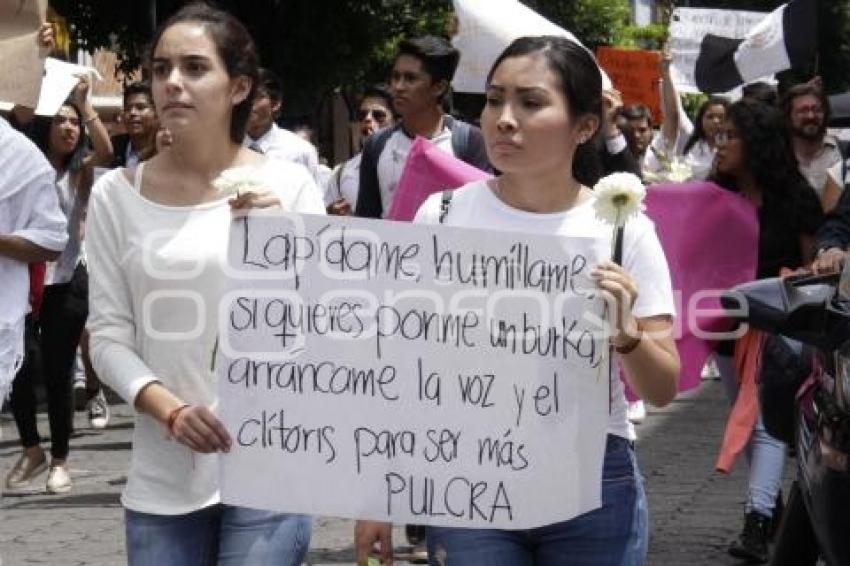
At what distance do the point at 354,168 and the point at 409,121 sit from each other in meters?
2.42

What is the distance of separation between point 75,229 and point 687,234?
4.43m

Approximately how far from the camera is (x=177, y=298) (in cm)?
430

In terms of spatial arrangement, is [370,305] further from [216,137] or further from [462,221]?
[216,137]

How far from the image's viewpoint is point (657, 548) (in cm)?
813

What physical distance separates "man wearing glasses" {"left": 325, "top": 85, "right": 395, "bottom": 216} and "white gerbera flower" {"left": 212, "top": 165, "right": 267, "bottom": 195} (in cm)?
402

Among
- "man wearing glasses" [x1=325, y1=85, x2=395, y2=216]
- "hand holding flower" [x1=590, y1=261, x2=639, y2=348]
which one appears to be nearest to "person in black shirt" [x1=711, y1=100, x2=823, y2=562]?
"man wearing glasses" [x1=325, y1=85, x2=395, y2=216]

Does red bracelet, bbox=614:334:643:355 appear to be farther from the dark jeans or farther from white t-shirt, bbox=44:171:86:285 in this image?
white t-shirt, bbox=44:171:86:285

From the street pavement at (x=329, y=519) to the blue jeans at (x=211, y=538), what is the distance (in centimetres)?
309

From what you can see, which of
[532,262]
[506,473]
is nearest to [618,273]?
[532,262]

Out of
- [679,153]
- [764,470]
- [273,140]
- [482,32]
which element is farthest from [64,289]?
[679,153]

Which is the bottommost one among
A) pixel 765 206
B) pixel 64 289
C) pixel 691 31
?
pixel 64 289

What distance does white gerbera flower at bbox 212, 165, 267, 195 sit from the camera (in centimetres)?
427

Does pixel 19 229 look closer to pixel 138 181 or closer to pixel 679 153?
pixel 138 181

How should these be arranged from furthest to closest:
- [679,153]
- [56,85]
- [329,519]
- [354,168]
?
[679,153] → [354,168] → [56,85] → [329,519]
